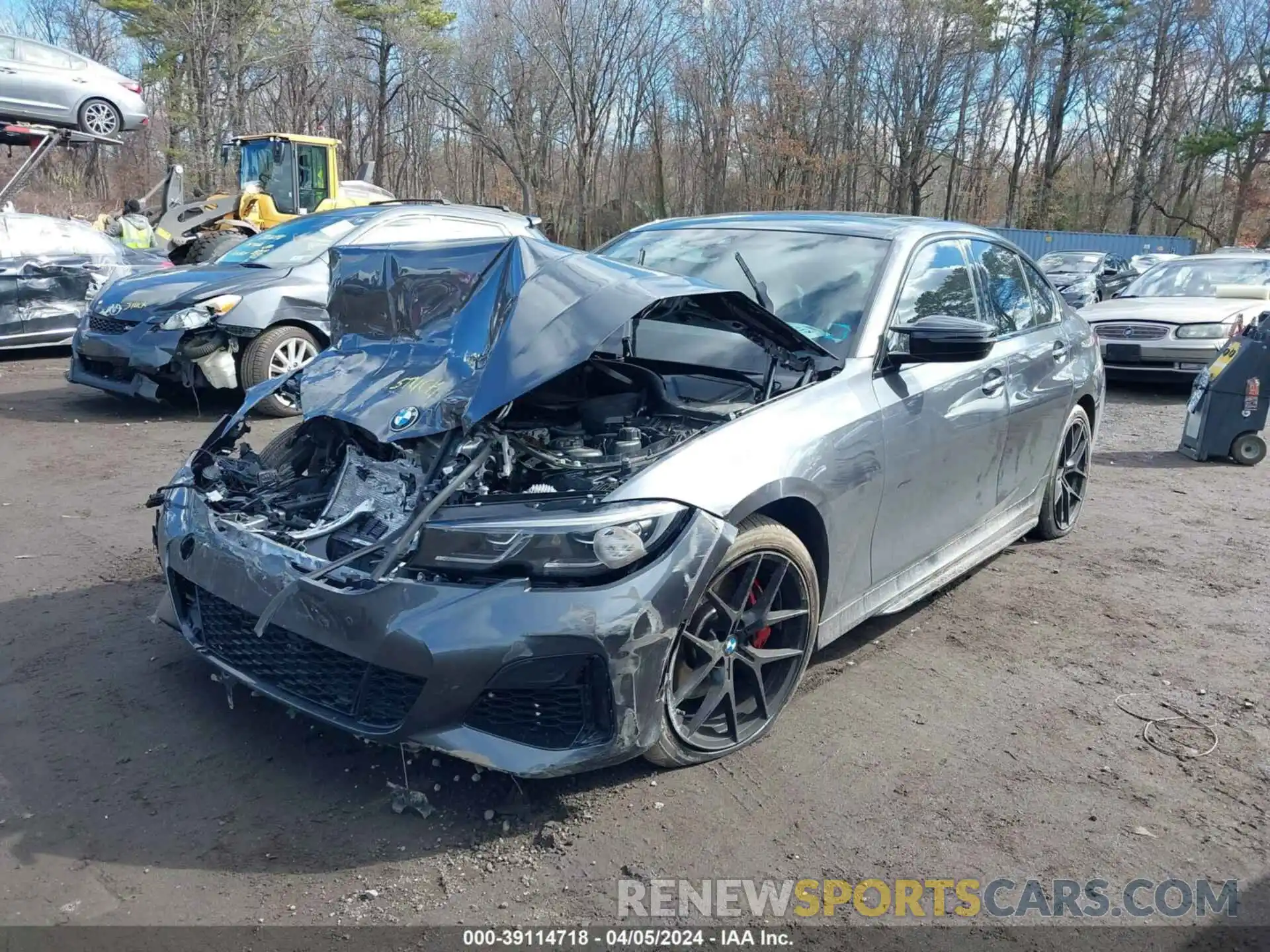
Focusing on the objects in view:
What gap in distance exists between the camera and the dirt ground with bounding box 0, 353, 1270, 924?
2578 millimetres

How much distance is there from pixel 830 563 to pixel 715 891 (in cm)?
125

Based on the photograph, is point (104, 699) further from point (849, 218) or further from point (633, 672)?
point (849, 218)

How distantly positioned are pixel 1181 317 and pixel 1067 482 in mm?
6458

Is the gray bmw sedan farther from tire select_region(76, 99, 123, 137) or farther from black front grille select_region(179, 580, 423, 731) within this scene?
tire select_region(76, 99, 123, 137)

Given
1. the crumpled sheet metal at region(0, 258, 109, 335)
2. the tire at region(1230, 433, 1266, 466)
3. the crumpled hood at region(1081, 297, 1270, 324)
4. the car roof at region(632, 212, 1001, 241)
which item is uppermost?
the car roof at region(632, 212, 1001, 241)

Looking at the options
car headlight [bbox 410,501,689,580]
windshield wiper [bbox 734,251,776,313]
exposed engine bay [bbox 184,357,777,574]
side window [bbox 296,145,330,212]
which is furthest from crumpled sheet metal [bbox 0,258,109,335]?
side window [bbox 296,145,330,212]

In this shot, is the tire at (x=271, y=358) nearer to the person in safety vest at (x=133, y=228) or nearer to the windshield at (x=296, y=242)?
the windshield at (x=296, y=242)

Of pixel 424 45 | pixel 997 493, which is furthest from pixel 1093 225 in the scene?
pixel 997 493

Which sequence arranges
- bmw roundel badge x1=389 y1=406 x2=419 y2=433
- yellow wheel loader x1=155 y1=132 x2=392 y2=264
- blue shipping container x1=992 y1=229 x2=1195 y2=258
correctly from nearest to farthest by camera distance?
bmw roundel badge x1=389 y1=406 x2=419 y2=433 < yellow wheel loader x1=155 y1=132 x2=392 y2=264 < blue shipping container x1=992 y1=229 x2=1195 y2=258

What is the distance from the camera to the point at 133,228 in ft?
52.7

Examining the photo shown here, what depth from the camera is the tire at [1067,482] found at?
5.36 m

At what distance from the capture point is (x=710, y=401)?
11.6ft

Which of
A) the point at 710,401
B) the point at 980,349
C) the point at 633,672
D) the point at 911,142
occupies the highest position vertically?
the point at 911,142

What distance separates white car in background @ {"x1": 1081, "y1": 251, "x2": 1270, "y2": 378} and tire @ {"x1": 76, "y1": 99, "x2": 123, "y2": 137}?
55.8ft
